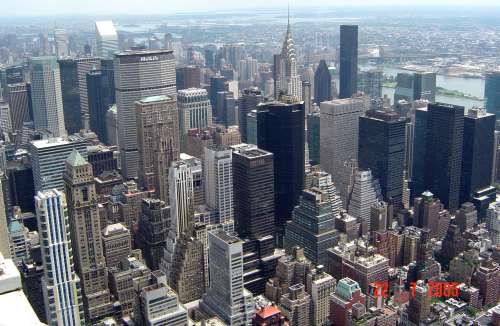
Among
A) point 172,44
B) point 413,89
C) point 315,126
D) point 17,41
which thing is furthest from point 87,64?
point 413,89

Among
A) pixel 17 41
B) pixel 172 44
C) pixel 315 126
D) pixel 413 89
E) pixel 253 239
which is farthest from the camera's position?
pixel 172 44

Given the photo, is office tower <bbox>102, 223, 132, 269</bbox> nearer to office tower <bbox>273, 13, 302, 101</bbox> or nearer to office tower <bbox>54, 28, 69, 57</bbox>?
office tower <bbox>273, 13, 302, 101</bbox>

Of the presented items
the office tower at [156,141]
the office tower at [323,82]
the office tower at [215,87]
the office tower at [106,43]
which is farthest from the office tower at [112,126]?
the office tower at [323,82]

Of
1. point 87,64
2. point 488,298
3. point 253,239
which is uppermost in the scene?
point 87,64

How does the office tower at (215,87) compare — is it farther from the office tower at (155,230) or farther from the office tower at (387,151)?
the office tower at (155,230)

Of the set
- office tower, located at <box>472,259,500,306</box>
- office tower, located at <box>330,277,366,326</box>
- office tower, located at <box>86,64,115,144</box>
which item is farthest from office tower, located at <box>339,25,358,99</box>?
office tower, located at <box>330,277,366,326</box>

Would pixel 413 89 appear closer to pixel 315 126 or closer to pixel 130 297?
pixel 315 126
